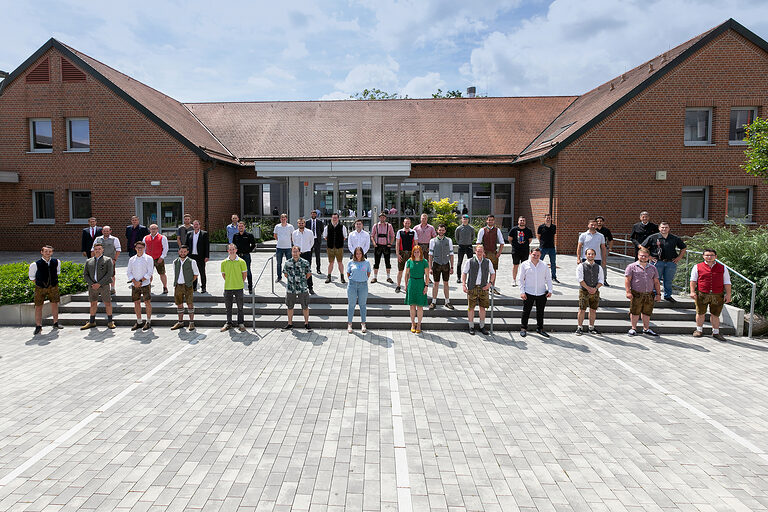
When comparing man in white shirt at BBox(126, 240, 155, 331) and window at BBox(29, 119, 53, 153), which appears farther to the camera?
window at BBox(29, 119, 53, 153)

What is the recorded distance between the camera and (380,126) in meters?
24.1

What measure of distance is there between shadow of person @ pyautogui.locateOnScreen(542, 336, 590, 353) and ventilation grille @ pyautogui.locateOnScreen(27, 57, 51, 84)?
820 inches

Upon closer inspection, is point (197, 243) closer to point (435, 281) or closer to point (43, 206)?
point (435, 281)

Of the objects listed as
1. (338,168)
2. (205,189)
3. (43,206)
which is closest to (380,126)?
(338,168)

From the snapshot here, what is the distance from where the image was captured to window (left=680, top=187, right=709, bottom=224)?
1814cm

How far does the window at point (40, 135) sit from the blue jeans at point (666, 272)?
2184cm

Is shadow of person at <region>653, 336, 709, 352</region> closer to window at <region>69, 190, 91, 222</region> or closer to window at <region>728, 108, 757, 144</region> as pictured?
window at <region>728, 108, 757, 144</region>

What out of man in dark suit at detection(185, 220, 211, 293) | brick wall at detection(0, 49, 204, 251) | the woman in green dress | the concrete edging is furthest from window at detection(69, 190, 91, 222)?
the woman in green dress

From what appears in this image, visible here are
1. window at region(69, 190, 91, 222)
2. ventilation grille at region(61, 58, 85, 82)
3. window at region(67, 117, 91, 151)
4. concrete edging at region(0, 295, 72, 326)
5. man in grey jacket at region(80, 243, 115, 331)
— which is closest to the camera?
man in grey jacket at region(80, 243, 115, 331)

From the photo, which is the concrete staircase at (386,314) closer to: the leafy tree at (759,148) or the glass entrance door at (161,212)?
the leafy tree at (759,148)

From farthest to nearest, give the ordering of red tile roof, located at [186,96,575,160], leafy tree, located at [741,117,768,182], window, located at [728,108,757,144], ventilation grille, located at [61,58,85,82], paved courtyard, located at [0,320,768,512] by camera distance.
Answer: red tile roof, located at [186,96,575,160] < ventilation grille, located at [61,58,85,82] < window, located at [728,108,757,144] < leafy tree, located at [741,117,768,182] < paved courtyard, located at [0,320,768,512]

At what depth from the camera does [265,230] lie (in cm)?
2078

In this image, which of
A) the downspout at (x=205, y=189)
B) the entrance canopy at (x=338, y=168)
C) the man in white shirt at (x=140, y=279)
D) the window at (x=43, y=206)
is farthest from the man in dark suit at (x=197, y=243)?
the window at (x=43, y=206)

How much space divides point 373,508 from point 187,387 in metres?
3.73
